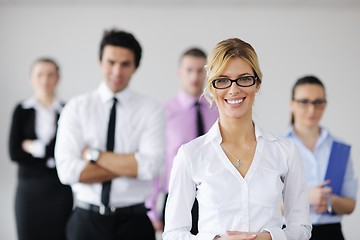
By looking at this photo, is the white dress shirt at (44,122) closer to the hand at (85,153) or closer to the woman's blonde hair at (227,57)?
the hand at (85,153)

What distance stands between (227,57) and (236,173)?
324 mm

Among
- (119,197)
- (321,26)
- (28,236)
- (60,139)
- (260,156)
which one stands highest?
(321,26)

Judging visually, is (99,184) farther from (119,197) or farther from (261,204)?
(261,204)

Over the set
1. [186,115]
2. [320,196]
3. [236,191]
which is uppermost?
[236,191]

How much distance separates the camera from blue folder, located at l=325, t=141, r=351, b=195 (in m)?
2.42

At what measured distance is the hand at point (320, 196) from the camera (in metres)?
2.43

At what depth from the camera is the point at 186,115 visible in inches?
144

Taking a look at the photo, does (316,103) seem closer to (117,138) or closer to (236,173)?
(117,138)

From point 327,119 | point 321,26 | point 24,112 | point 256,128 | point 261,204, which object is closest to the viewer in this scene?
point 261,204

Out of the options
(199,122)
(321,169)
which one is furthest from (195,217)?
(199,122)

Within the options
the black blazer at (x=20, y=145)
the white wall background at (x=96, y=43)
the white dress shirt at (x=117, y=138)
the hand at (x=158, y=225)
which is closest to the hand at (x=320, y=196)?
the white dress shirt at (x=117, y=138)

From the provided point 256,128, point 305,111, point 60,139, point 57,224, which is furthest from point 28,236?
point 256,128

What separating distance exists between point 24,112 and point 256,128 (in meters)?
2.59

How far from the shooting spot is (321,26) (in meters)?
4.49
